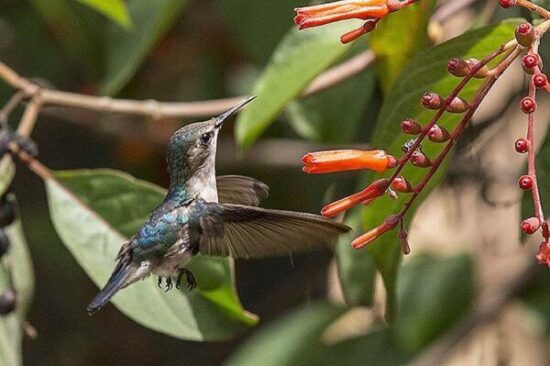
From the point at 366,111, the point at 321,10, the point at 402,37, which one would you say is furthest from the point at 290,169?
the point at 321,10

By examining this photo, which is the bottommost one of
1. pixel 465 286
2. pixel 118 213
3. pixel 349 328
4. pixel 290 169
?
pixel 349 328

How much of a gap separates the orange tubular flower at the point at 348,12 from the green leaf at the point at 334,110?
3.03ft

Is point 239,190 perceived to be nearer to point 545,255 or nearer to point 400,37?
point 400,37

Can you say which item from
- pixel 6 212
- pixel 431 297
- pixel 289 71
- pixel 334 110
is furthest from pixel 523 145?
pixel 431 297

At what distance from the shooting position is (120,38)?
2.27 meters

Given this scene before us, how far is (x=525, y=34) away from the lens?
117 centimetres

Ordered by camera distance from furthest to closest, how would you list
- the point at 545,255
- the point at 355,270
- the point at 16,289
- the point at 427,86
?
the point at 355,270 < the point at 16,289 < the point at 427,86 < the point at 545,255

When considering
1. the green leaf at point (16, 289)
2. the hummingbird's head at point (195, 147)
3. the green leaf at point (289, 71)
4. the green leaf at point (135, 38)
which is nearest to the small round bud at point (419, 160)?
the hummingbird's head at point (195, 147)

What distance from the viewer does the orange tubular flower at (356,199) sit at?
1.18 m

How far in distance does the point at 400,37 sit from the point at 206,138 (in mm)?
354

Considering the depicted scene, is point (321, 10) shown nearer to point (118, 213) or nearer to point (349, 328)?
point (118, 213)

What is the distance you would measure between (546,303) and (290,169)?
0.69 metres

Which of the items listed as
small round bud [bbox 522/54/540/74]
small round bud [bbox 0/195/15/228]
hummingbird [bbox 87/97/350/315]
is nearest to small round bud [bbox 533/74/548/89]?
small round bud [bbox 522/54/540/74]

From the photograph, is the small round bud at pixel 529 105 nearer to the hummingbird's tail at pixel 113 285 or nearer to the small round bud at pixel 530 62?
the small round bud at pixel 530 62
